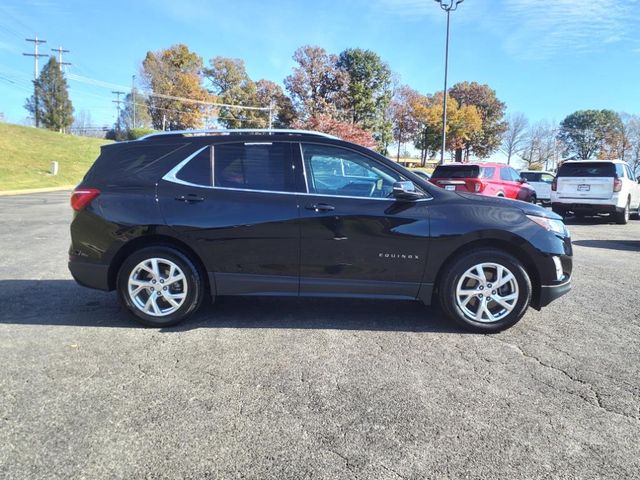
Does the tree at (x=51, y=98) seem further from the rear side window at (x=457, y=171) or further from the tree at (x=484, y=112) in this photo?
the rear side window at (x=457, y=171)

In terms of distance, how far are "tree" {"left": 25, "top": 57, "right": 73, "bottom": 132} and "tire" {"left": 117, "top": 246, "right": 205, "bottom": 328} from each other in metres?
63.3

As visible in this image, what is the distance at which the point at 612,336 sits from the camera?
4238 mm

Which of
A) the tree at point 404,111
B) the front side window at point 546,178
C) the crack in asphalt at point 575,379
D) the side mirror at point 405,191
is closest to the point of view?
the crack in asphalt at point 575,379

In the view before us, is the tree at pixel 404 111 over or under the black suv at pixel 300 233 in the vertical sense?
over

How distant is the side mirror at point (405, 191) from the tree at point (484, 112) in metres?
70.2

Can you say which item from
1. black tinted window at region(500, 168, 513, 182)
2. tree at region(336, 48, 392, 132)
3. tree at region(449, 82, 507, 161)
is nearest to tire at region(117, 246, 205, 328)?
black tinted window at region(500, 168, 513, 182)

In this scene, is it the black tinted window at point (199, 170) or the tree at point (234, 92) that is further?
the tree at point (234, 92)

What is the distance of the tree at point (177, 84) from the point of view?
2319 inches

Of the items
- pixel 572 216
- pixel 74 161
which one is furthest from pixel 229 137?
pixel 74 161

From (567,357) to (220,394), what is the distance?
2767 millimetres

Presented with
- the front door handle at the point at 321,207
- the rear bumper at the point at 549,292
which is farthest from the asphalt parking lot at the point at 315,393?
the front door handle at the point at 321,207

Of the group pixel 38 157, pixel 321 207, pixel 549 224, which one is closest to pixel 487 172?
pixel 549 224

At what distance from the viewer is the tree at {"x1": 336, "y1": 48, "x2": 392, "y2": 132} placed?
153 ft

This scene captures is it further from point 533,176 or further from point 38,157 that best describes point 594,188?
point 38,157
